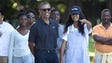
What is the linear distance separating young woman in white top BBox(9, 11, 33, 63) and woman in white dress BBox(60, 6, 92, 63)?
986 mm

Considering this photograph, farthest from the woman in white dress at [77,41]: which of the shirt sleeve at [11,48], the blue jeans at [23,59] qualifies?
the shirt sleeve at [11,48]

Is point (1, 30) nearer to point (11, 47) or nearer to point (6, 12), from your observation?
point (11, 47)

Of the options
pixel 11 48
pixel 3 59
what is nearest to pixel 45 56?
pixel 11 48

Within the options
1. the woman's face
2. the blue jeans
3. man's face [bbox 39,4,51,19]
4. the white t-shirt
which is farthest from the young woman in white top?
man's face [bbox 39,4,51,19]

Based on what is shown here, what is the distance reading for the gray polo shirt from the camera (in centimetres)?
862

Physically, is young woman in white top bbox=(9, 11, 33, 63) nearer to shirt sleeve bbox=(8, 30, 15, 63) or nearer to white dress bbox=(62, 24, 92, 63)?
shirt sleeve bbox=(8, 30, 15, 63)

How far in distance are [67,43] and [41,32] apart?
3.67ft

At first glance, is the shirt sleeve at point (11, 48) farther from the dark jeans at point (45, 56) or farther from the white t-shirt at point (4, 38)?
the dark jeans at point (45, 56)

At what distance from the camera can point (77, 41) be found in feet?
31.2

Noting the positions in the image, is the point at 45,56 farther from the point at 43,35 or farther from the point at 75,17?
the point at 75,17

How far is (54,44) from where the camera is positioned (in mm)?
8766

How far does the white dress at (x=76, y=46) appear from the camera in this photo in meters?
9.51

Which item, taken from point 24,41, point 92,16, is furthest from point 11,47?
point 92,16

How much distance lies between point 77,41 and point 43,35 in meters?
1.16
